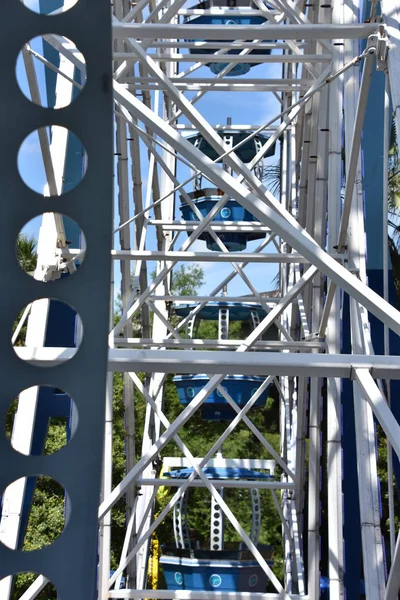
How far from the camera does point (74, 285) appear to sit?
1.57 m

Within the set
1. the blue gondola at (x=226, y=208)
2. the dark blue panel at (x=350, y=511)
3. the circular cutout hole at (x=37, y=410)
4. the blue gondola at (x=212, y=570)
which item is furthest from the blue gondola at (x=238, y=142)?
the blue gondola at (x=212, y=570)

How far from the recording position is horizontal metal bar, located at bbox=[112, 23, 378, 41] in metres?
5.00

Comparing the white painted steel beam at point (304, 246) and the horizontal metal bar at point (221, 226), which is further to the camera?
the horizontal metal bar at point (221, 226)

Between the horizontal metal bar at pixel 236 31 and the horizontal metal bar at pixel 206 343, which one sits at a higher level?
the horizontal metal bar at pixel 236 31

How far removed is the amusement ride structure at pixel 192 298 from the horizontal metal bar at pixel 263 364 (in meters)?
0.01

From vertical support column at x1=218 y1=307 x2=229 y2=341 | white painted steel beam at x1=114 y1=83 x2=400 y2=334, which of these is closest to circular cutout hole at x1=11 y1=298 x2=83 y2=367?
white painted steel beam at x1=114 y1=83 x2=400 y2=334

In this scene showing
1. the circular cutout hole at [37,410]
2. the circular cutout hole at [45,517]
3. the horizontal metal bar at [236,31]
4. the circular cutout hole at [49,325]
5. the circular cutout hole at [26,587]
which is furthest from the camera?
the circular cutout hole at [45,517]

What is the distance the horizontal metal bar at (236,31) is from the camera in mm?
4996

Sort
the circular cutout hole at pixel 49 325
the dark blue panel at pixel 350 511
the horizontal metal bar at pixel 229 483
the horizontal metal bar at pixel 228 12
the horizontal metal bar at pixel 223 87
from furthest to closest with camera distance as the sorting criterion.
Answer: the dark blue panel at pixel 350 511, the horizontal metal bar at pixel 229 483, the horizontal metal bar at pixel 223 87, the horizontal metal bar at pixel 228 12, the circular cutout hole at pixel 49 325

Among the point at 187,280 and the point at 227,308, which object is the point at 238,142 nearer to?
the point at 227,308

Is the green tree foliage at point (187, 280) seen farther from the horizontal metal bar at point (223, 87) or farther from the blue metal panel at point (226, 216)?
the horizontal metal bar at point (223, 87)

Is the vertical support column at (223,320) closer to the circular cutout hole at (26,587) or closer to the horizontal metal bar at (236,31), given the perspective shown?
the horizontal metal bar at (236,31)

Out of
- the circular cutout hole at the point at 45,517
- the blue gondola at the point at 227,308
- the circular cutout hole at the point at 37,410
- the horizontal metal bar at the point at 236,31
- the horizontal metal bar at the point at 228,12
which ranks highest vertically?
the horizontal metal bar at the point at 228,12

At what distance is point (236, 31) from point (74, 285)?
12.7 feet
